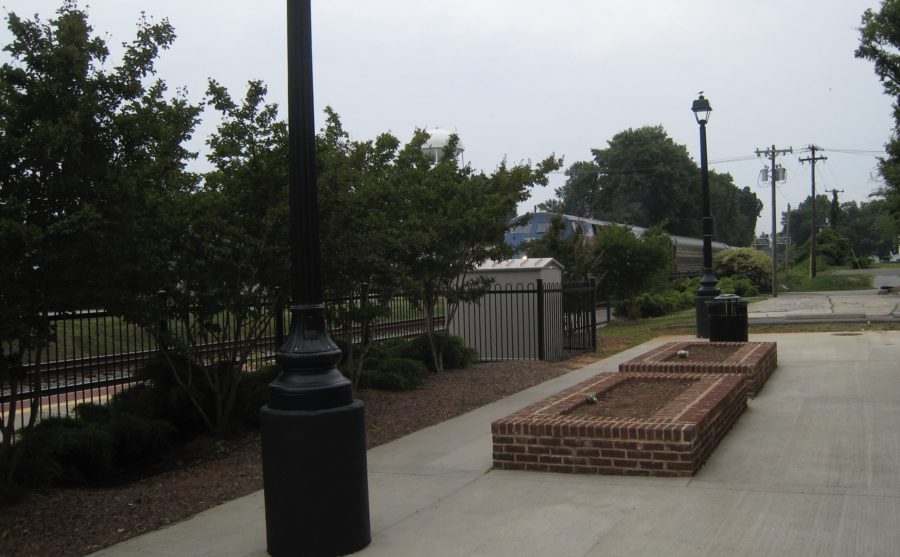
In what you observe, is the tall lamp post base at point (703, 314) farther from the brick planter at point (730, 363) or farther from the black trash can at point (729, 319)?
the brick planter at point (730, 363)

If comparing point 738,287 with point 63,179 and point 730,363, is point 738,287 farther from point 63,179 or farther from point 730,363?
point 63,179

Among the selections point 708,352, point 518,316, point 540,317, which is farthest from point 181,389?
point 518,316

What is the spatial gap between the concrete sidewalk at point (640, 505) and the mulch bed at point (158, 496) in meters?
0.29

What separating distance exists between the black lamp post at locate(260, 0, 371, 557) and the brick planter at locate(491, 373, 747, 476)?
193 centimetres

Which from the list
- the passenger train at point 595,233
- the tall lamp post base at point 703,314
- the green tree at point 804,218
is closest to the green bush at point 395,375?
the tall lamp post base at point 703,314

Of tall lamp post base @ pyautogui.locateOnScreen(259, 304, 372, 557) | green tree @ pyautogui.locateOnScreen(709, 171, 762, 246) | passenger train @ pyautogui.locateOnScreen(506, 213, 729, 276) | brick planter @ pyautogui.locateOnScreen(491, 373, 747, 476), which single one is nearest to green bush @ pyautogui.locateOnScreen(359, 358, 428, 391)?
brick planter @ pyautogui.locateOnScreen(491, 373, 747, 476)

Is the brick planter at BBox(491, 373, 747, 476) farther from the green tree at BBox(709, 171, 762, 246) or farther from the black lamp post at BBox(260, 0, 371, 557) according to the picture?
the green tree at BBox(709, 171, 762, 246)

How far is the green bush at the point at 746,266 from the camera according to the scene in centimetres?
4347

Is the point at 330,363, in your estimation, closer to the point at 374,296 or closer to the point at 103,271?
the point at 103,271

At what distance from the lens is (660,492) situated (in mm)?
5453

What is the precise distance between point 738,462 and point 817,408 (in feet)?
8.76

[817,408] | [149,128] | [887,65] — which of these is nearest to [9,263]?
[149,128]

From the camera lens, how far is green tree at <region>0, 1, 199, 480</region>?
5.26 m

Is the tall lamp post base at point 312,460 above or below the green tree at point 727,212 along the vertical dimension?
below
